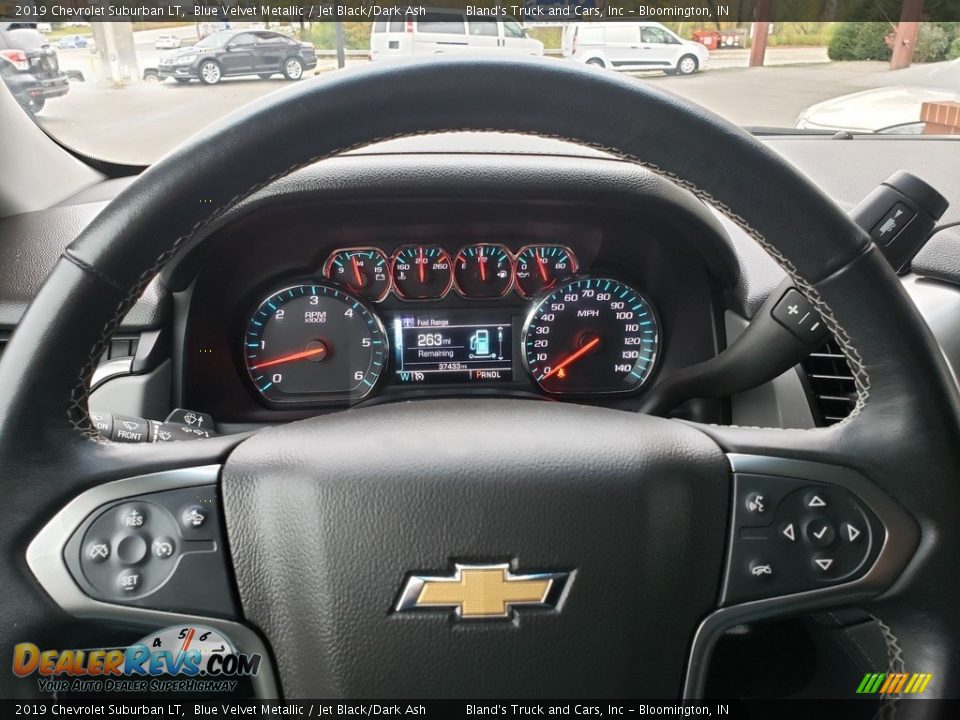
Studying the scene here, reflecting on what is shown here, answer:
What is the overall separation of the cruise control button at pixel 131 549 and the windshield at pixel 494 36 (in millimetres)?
1048

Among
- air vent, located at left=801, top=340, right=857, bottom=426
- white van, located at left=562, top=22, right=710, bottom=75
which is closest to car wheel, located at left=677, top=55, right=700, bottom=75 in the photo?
white van, located at left=562, top=22, right=710, bottom=75

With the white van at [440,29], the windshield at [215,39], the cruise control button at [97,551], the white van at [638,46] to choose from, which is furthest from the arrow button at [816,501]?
the windshield at [215,39]

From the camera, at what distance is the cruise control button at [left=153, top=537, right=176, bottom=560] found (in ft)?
3.12

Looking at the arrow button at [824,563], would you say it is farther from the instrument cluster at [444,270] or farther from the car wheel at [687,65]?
the instrument cluster at [444,270]

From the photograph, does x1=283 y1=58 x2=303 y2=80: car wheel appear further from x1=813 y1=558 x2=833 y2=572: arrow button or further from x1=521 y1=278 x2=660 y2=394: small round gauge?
x1=813 y1=558 x2=833 y2=572: arrow button

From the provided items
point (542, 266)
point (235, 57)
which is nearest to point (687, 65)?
point (542, 266)

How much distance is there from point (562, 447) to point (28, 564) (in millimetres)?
592

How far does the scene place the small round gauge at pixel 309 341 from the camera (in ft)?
7.94

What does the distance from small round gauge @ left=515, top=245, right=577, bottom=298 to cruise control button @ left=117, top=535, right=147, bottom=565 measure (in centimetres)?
162

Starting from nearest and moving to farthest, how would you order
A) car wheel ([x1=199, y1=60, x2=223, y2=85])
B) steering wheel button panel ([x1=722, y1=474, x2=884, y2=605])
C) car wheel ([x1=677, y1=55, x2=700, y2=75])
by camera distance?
steering wheel button panel ([x1=722, y1=474, x2=884, y2=605]), car wheel ([x1=677, y1=55, x2=700, y2=75]), car wheel ([x1=199, y1=60, x2=223, y2=85])

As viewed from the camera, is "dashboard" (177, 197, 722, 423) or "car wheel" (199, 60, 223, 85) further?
"dashboard" (177, 197, 722, 423)

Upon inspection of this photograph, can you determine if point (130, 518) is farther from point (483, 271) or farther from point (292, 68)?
point (483, 271)

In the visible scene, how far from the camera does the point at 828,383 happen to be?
1964 mm

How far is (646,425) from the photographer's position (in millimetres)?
1038
